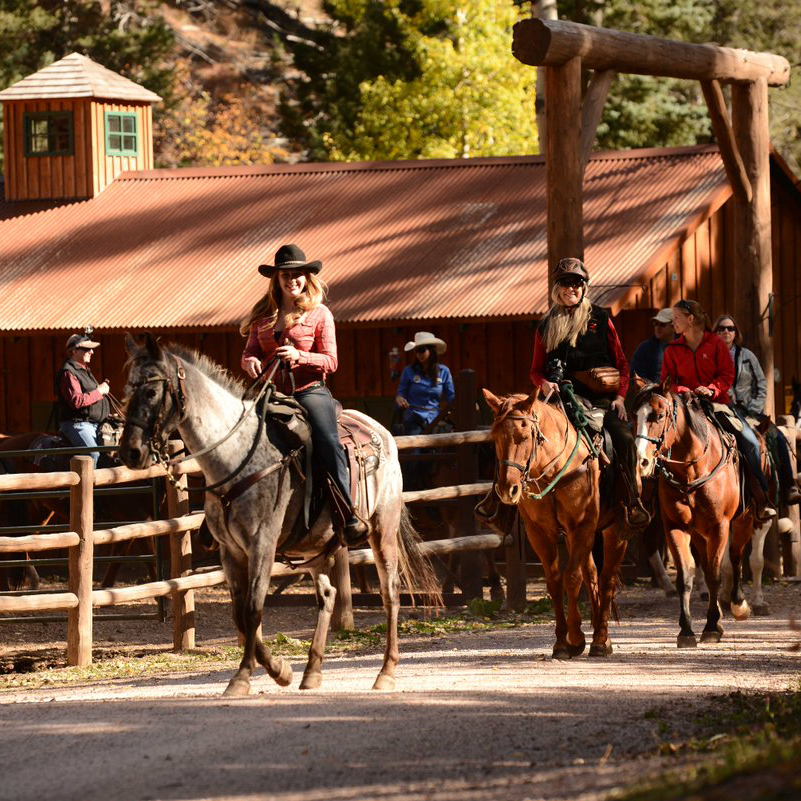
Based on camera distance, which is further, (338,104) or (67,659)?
(338,104)

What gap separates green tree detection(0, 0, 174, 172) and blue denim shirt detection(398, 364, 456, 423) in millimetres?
32133

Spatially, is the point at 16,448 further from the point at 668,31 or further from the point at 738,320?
the point at 668,31

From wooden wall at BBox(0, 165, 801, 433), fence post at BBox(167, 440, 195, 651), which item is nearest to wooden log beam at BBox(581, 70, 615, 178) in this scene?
fence post at BBox(167, 440, 195, 651)

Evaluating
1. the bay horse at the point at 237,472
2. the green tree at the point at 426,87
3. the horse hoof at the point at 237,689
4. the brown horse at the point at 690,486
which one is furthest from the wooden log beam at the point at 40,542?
the green tree at the point at 426,87

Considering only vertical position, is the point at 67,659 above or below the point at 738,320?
below

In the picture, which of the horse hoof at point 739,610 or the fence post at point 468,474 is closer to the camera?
the horse hoof at point 739,610

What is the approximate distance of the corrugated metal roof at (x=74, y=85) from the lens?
30.8 m

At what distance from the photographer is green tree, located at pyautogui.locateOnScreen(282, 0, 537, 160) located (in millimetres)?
45281

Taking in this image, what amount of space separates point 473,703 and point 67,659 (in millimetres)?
4926

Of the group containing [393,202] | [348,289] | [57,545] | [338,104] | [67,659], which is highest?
[338,104]

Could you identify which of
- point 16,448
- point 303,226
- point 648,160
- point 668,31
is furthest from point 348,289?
point 668,31

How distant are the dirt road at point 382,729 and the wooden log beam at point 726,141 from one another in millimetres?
6701

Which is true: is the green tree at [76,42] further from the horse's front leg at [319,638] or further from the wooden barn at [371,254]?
the horse's front leg at [319,638]

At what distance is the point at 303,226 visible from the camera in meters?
26.1
